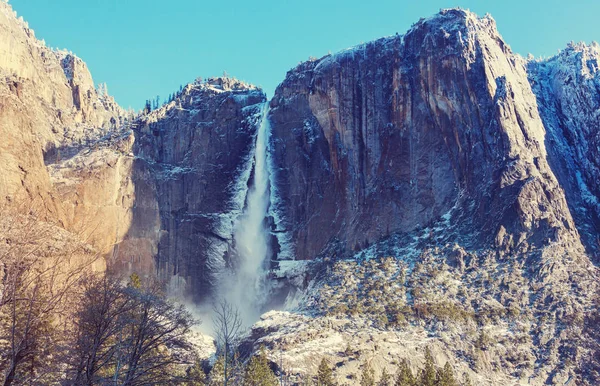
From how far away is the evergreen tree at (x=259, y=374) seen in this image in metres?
48.9

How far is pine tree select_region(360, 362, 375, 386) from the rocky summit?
4.38 feet

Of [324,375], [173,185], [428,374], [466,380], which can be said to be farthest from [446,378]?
[173,185]

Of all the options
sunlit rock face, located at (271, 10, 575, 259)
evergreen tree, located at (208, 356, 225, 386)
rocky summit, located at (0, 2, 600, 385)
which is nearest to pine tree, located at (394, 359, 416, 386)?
rocky summit, located at (0, 2, 600, 385)

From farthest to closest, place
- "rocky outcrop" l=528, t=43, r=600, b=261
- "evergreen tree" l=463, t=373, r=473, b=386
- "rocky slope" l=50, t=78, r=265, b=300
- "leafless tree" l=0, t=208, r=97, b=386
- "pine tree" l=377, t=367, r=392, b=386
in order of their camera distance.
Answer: "rocky slope" l=50, t=78, r=265, b=300
"rocky outcrop" l=528, t=43, r=600, b=261
"pine tree" l=377, t=367, r=392, b=386
"evergreen tree" l=463, t=373, r=473, b=386
"leafless tree" l=0, t=208, r=97, b=386

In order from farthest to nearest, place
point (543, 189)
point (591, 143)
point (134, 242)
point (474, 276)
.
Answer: point (134, 242)
point (591, 143)
point (543, 189)
point (474, 276)

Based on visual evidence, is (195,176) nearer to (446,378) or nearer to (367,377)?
(367,377)

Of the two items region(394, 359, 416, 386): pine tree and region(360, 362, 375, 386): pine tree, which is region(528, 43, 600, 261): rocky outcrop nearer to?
region(394, 359, 416, 386): pine tree

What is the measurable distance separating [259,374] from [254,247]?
48.2 meters

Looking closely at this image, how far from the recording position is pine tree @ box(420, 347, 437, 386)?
47500mm

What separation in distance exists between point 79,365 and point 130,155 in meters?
78.0

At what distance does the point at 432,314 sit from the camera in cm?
6006

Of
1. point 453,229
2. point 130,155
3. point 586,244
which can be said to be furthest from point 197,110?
point 586,244

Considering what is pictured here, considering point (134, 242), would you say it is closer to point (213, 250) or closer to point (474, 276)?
point (213, 250)

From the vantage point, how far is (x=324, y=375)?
163ft
